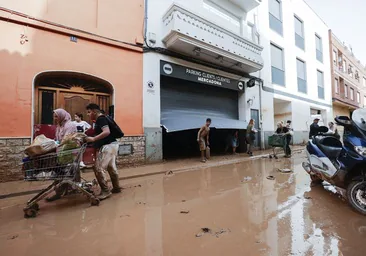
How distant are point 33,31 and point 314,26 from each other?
Result: 69.5 ft

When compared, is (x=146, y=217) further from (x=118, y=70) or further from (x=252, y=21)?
(x=252, y=21)

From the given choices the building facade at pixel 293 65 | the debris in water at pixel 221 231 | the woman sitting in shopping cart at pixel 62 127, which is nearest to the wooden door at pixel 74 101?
the woman sitting in shopping cart at pixel 62 127

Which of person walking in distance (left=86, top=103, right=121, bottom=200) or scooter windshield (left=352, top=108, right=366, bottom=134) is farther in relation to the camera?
person walking in distance (left=86, top=103, right=121, bottom=200)

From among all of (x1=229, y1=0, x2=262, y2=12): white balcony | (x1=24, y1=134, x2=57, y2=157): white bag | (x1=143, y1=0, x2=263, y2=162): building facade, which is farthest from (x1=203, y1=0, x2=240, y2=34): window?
(x1=24, y1=134, x2=57, y2=157): white bag

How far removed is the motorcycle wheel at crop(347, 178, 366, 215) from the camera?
2.83 meters

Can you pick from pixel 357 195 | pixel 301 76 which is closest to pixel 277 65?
pixel 301 76

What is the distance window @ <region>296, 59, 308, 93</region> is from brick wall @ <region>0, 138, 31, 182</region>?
17.2 meters

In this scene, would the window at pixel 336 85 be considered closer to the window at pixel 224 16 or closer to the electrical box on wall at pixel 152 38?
the window at pixel 224 16

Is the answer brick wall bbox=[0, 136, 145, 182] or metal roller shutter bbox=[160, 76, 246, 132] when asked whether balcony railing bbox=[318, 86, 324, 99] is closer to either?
metal roller shutter bbox=[160, 76, 246, 132]

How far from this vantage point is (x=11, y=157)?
4.83 metres

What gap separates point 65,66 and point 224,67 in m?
7.23

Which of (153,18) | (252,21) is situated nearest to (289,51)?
(252,21)

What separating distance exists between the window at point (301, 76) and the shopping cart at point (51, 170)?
16.4 metres

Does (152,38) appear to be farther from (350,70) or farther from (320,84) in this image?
(350,70)
